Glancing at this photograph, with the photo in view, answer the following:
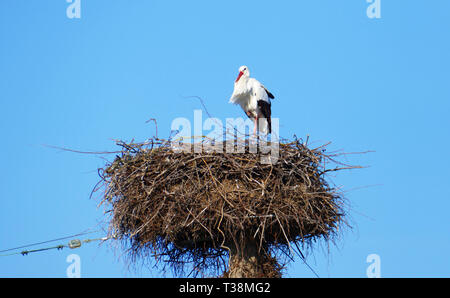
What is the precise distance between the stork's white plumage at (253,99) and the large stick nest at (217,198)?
2539 mm

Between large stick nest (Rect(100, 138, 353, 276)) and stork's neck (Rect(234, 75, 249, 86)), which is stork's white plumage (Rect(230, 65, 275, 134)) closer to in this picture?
stork's neck (Rect(234, 75, 249, 86))

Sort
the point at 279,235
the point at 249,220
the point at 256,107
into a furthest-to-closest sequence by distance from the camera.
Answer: the point at 256,107, the point at 279,235, the point at 249,220

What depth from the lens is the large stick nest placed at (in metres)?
8.77

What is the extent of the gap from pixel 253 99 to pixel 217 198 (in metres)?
3.59

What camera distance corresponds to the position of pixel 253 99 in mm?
12016

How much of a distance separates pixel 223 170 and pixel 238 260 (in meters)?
1.32

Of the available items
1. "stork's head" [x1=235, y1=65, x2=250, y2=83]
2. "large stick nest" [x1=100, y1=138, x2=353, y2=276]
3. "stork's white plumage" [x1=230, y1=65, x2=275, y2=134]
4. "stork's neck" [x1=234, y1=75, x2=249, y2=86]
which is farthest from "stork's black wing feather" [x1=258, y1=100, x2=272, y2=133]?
"large stick nest" [x1=100, y1=138, x2=353, y2=276]

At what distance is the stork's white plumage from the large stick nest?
2.54m

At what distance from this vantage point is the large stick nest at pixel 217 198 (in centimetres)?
877

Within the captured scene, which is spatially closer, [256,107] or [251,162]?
[251,162]

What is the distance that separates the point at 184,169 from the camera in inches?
357
